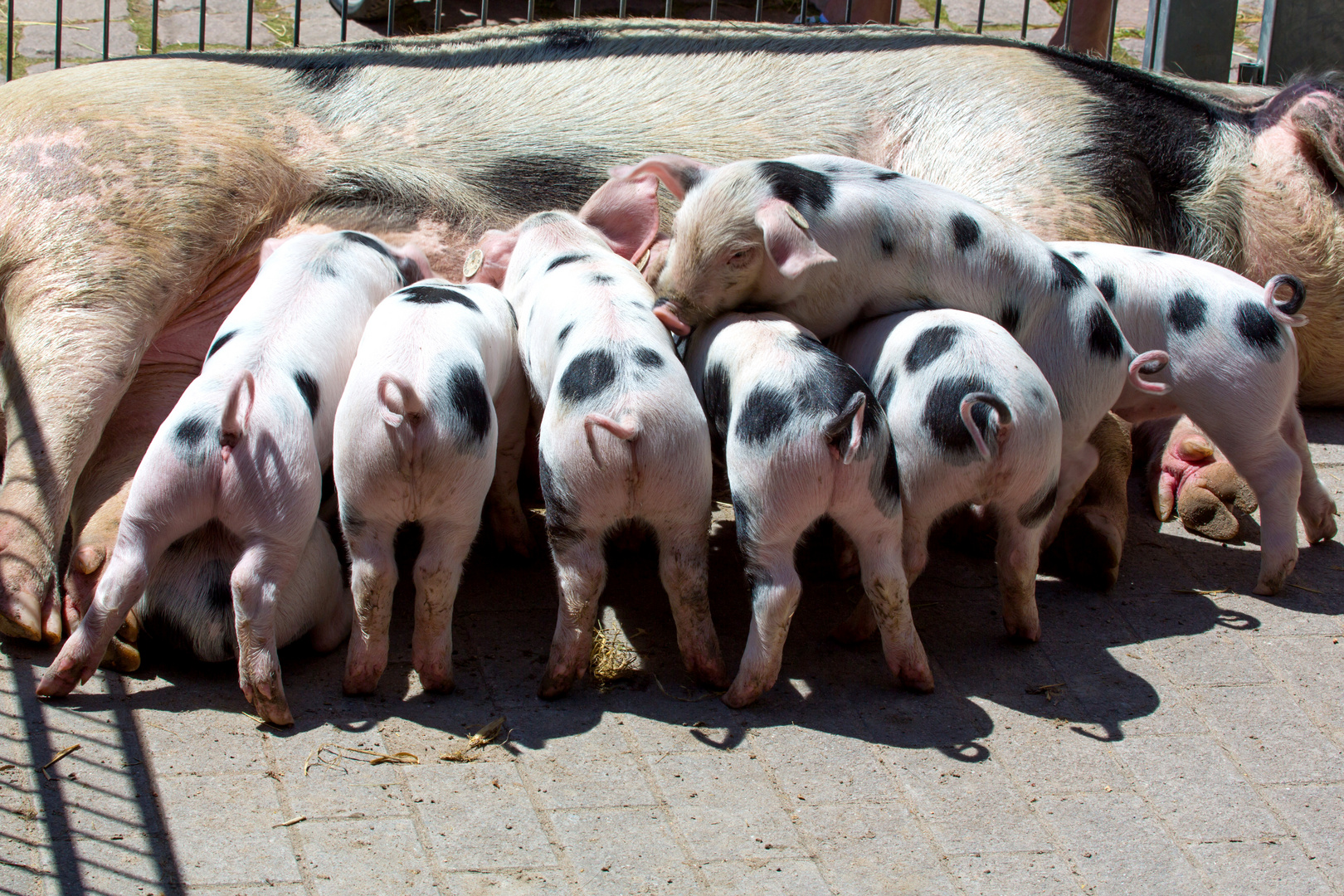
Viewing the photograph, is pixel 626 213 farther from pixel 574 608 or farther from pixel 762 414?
pixel 574 608

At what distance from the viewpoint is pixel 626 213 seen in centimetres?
401

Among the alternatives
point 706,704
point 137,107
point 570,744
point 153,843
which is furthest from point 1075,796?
point 137,107

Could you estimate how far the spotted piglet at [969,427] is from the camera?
311 centimetres

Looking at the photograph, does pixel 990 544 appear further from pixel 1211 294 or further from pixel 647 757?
pixel 647 757

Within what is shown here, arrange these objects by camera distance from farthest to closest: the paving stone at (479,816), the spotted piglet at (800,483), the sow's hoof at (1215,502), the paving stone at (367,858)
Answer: the sow's hoof at (1215,502)
the spotted piglet at (800,483)
the paving stone at (479,816)
the paving stone at (367,858)

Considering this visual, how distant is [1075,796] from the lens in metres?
2.90

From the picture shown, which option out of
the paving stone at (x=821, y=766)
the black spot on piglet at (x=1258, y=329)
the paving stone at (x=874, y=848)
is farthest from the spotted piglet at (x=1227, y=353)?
the paving stone at (x=874, y=848)

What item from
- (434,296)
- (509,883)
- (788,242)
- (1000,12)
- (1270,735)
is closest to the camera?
(509,883)

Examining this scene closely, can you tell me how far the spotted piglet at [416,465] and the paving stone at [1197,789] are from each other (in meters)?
1.64

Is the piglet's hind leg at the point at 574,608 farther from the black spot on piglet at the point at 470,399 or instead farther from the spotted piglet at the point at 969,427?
the spotted piglet at the point at 969,427

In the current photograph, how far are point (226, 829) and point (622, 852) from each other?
804mm

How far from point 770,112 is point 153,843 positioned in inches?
124

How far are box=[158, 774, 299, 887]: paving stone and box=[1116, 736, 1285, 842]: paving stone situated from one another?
72.7 inches

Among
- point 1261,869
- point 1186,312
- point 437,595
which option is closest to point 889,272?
point 1186,312
